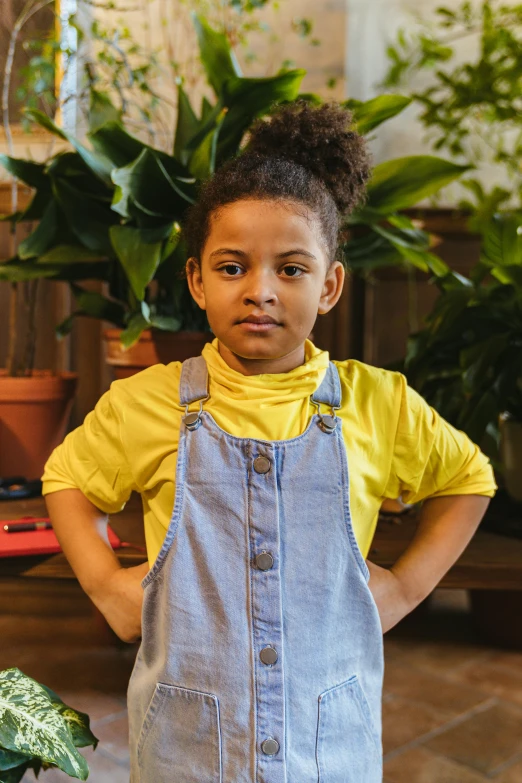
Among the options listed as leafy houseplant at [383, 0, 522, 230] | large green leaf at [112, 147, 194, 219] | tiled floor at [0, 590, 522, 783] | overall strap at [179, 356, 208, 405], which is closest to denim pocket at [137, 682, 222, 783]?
overall strap at [179, 356, 208, 405]

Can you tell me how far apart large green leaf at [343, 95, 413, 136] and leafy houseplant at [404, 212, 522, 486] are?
1.11 feet

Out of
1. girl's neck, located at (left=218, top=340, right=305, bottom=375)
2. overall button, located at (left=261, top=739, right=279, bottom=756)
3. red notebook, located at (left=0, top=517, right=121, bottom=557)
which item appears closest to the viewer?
overall button, located at (left=261, top=739, right=279, bottom=756)

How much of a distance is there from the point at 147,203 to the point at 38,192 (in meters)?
0.30

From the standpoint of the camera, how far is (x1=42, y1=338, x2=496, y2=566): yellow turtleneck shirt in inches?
39.0

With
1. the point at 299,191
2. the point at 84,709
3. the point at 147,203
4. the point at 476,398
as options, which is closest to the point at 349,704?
the point at 299,191

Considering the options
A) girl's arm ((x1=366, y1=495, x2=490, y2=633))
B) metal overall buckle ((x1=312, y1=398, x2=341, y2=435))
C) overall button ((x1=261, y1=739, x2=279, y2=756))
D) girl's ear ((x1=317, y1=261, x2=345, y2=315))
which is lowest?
overall button ((x1=261, y1=739, x2=279, y2=756))

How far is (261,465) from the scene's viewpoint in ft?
3.08

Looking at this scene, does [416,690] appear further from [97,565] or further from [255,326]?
[255,326]

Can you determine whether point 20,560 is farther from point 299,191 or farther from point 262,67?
point 262,67

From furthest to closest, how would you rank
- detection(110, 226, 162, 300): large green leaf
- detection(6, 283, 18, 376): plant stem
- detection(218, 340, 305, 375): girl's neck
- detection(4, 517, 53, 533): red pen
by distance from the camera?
detection(6, 283, 18, 376): plant stem → detection(110, 226, 162, 300): large green leaf → detection(4, 517, 53, 533): red pen → detection(218, 340, 305, 375): girl's neck

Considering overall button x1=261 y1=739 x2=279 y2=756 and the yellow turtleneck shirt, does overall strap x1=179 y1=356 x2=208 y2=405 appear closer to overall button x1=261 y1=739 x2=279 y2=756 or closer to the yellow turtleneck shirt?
the yellow turtleneck shirt

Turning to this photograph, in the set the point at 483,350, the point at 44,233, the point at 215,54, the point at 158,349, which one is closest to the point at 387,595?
the point at 483,350

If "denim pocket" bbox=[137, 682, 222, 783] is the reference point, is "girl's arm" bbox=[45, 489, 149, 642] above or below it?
above

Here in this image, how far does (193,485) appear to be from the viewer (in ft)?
3.11
